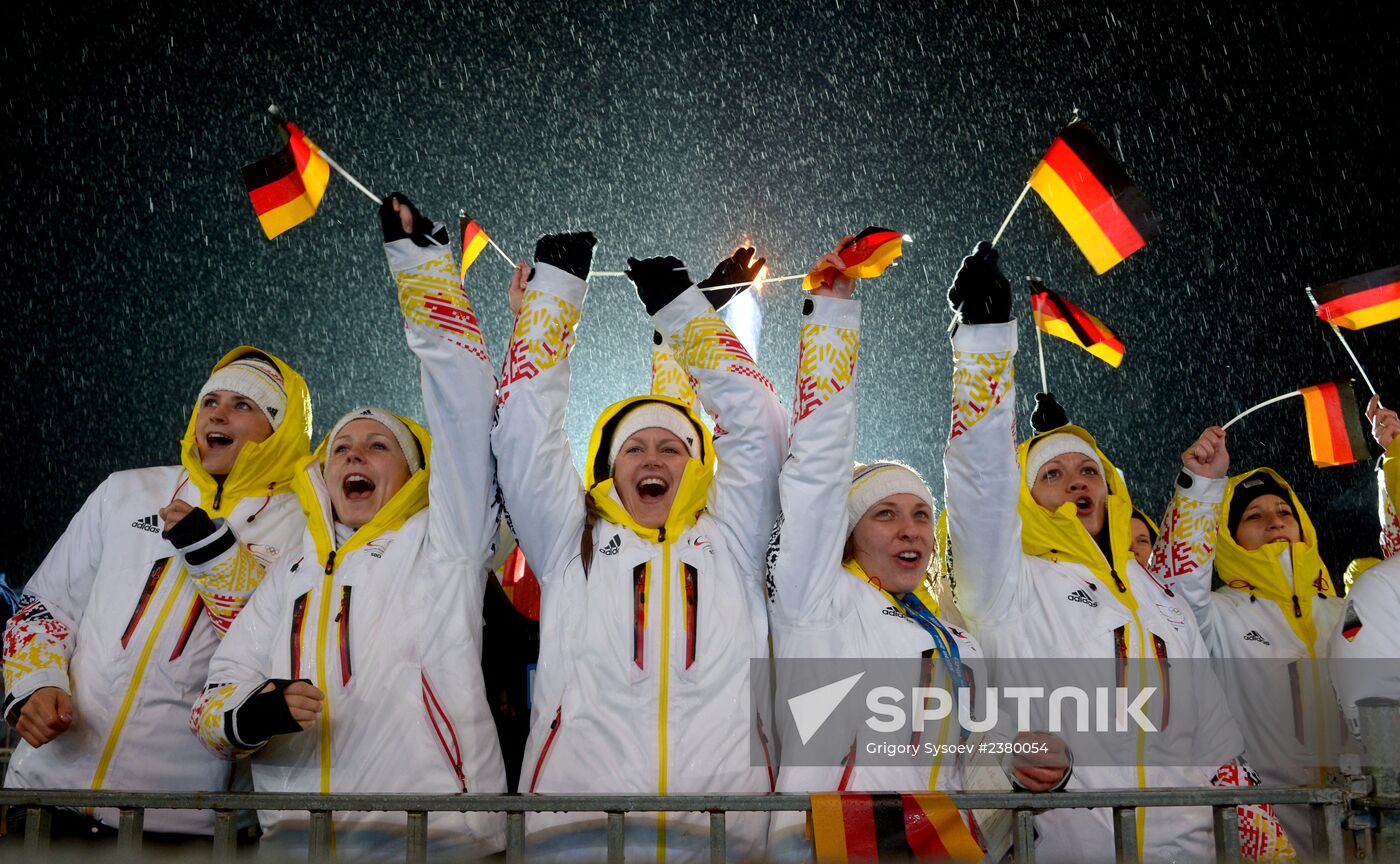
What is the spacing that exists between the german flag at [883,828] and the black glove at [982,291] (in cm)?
145

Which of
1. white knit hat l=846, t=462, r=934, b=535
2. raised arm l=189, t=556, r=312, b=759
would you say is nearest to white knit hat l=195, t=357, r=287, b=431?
raised arm l=189, t=556, r=312, b=759

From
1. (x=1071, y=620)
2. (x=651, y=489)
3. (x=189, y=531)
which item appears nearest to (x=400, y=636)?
(x=189, y=531)

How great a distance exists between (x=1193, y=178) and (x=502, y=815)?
10244 millimetres

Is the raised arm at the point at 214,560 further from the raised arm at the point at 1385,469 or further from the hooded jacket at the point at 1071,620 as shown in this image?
the raised arm at the point at 1385,469

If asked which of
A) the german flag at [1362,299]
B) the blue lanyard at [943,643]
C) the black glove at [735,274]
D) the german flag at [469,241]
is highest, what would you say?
the german flag at [469,241]

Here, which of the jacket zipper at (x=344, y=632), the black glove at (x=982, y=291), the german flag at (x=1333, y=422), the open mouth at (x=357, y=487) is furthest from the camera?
the german flag at (x=1333, y=422)

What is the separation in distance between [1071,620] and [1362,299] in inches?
129

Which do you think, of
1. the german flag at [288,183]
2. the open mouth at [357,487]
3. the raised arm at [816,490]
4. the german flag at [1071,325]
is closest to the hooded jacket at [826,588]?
the raised arm at [816,490]

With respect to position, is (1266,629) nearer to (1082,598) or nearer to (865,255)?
(1082,598)

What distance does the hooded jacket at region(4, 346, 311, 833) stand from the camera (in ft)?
10.1

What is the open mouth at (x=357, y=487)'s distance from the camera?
128 inches

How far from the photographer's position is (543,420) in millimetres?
3027

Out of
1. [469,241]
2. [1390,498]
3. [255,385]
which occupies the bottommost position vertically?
[1390,498]

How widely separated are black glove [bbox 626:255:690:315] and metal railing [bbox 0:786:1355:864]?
1.62 metres
